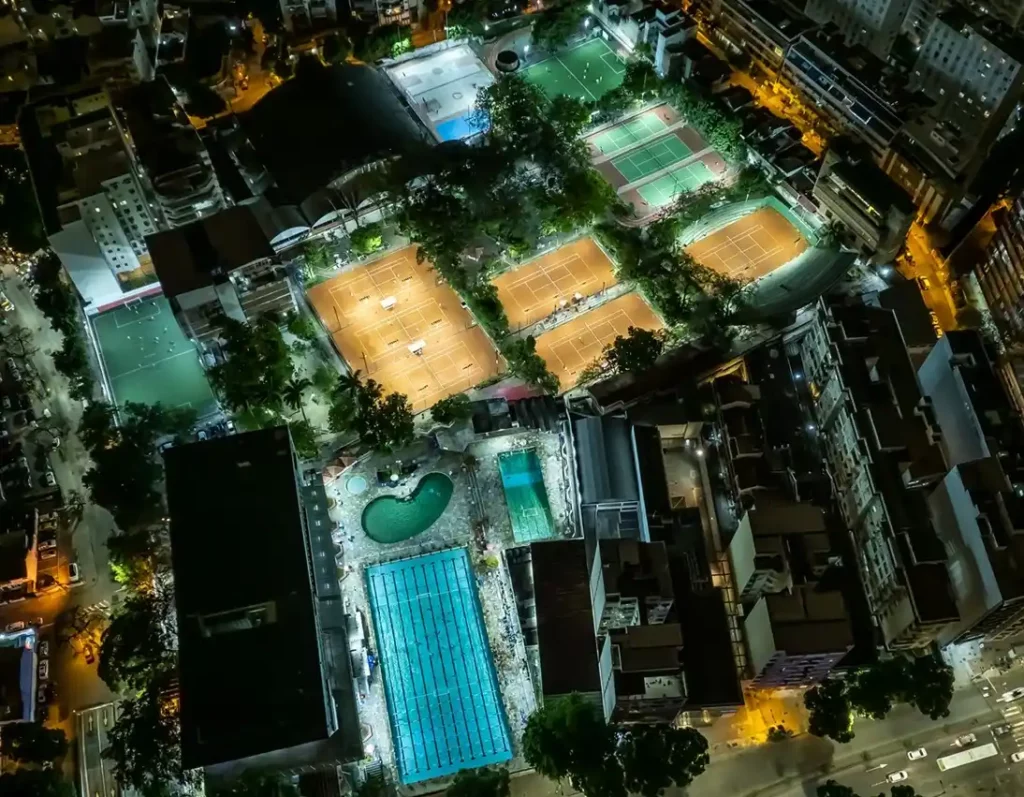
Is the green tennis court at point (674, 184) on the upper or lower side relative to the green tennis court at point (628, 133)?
lower

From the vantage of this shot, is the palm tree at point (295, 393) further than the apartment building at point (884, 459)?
Yes

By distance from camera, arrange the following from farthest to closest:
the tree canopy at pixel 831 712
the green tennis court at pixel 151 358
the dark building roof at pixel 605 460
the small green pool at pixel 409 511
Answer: the green tennis court at pixel 151 358 < the small green pool at pixel 409 511 < the dark building roof at pixel 605 460 < the tree canopy at pixel 831 712

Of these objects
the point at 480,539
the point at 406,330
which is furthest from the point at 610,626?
the point at 406,330

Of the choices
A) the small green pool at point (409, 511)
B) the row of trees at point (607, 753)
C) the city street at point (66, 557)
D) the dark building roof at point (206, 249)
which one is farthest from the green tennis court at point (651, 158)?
the city street at point (66, 557)

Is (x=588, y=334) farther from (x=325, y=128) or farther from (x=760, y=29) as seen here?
(x=760, y=29)

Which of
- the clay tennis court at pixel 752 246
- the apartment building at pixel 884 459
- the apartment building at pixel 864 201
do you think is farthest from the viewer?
the clay tennis court at pixel 752 246

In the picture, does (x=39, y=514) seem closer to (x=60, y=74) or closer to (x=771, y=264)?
(x=60, y=74)

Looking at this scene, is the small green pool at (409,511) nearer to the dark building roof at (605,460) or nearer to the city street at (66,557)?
the dark building roof at (605,460)

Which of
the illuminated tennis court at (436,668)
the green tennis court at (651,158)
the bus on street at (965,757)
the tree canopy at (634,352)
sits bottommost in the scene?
the bus on street at (965,757)
